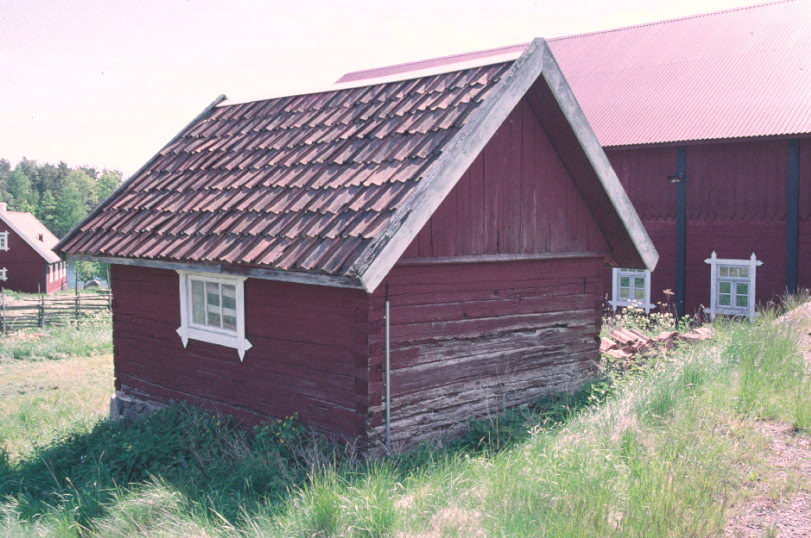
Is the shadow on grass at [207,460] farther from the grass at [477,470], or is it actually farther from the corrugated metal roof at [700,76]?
the corrugated metal roof at [700,76]

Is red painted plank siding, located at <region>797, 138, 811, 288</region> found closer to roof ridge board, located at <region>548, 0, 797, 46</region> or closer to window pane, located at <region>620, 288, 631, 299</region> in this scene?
window pane, located at <region>620, 288, 631, 299</region>

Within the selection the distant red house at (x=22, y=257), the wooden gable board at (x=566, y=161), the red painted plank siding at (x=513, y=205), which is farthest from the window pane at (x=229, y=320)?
the distant red house at (x=22, y=257)

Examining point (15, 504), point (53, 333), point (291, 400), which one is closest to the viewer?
point (15, 504)

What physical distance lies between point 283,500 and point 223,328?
294 centimetres

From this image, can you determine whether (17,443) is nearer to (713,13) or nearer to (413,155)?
(413,155)

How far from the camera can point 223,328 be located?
7.75 m

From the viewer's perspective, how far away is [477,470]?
554 centimetres

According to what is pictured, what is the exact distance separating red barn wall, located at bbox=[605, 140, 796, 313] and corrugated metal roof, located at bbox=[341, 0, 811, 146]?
22.5 inches

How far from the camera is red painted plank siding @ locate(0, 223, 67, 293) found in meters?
46.0

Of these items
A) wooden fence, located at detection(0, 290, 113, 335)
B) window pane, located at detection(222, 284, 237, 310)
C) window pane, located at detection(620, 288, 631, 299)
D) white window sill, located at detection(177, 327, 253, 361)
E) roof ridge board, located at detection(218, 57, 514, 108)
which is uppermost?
roof ridge board, located at detection(218, 57, 514, 108)

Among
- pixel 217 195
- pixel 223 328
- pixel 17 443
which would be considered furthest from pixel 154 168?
pixel 17 443

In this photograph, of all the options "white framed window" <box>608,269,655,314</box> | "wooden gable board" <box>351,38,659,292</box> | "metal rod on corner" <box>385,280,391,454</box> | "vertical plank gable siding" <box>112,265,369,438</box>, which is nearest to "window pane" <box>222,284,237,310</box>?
"vertical plank gable siding" <box>112,265,369,438</box>

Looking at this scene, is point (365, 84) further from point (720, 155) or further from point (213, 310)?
point (720, 155)

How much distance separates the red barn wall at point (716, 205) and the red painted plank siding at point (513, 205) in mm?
9137
